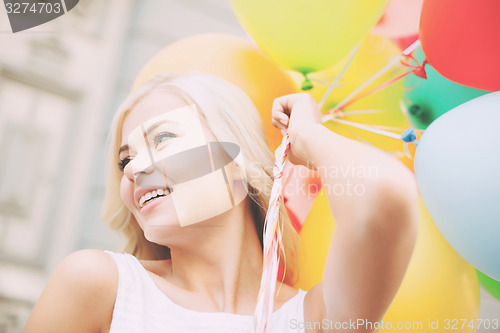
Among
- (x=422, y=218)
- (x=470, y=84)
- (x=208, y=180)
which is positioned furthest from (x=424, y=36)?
(x=208, y=180)

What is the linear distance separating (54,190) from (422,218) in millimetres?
1291

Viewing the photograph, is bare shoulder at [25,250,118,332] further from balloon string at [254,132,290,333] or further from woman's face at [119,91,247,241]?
balloon string at [254,132,290,333]

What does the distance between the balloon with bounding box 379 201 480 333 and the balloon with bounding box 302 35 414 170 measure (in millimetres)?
184

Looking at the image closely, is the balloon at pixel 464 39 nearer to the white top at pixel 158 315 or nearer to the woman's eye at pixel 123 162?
the white top at pixel 158 315

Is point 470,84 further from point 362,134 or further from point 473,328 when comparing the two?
point 473,328

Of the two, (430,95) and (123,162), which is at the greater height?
(430,95)

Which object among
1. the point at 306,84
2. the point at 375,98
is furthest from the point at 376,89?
the point at 306,84

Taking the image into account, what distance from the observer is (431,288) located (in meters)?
0.83

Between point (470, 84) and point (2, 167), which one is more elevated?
point (470, 84)

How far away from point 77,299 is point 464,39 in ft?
2.58

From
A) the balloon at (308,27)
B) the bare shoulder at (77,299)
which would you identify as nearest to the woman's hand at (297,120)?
the balloon at (308,27)

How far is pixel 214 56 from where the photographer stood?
97 centimetres

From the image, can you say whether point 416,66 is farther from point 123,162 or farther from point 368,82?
point 123,162

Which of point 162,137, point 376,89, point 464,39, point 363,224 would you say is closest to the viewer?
point 363,224
